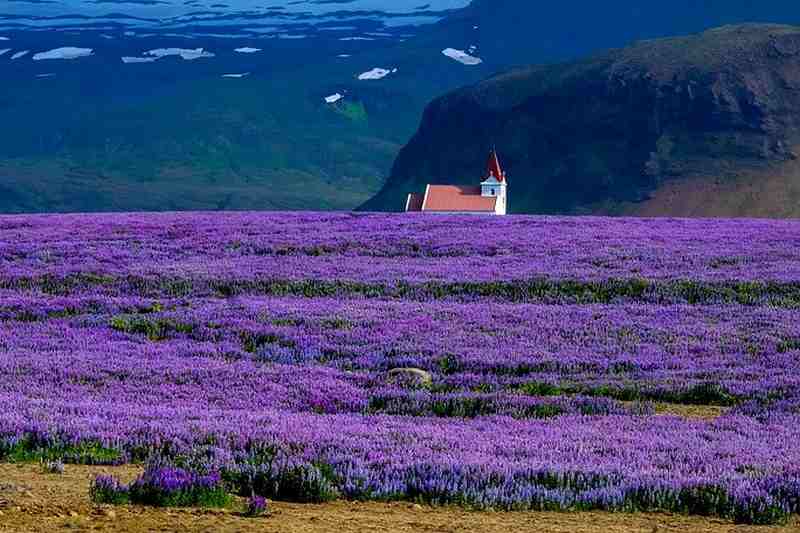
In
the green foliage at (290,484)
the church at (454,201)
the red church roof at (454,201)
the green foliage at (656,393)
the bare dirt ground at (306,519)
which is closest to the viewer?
the bare dirt ground at (306,519)

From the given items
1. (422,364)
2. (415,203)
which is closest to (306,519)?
(422,364)

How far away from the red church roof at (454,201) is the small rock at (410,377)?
90.8 meters

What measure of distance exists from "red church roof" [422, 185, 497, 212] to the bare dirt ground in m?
100.0

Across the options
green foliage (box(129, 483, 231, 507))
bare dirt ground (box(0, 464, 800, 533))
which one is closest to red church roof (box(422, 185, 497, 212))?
bare dirt ground (box(0, 464, 800, 533))

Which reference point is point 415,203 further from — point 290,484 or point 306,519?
point 306,519

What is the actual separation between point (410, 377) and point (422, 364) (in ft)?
5.19

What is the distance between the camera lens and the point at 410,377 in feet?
66.6

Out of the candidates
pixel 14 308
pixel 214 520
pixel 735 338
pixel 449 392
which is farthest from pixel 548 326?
pixel 214 520

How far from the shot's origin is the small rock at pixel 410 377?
20.1m

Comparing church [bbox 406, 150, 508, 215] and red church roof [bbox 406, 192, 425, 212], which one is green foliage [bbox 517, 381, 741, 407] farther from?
red church roof [bbox 406, 192, 425, 212]

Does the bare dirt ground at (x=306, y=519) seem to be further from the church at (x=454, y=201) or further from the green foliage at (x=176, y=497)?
the church at (x=454, y=201)

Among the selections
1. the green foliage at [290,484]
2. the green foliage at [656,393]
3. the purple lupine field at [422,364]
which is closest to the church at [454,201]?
the purple lupine field at [422,364]

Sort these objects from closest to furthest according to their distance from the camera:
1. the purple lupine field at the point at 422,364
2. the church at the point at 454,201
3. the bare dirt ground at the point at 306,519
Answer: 1. the bare dirt ground at the point at 306,519
2. the purple lupine field at the point at 422,364
3. the church at the point at 454,201

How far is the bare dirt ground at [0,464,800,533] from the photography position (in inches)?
408
